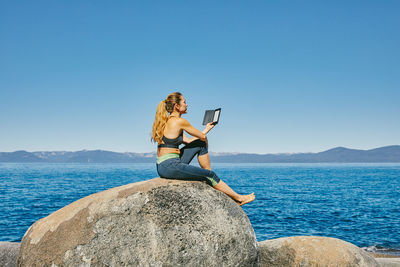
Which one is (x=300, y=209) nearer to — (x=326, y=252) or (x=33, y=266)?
(x=326, y=252)

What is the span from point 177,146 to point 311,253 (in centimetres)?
449

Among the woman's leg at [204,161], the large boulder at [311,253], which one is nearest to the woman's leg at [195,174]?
Result: the woman's leg at [204,161]

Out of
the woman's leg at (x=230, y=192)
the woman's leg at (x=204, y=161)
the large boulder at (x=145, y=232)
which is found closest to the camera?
the large boulder at (x=145, y=232)

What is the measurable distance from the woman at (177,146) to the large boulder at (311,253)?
227cm

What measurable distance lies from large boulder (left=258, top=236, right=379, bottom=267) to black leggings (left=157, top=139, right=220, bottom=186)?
10.2ft

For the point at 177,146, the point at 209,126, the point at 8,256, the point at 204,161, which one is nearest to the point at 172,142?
the point at 177,146

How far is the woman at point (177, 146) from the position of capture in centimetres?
703

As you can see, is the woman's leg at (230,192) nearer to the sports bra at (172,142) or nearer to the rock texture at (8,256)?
the sports bra at (172,142)

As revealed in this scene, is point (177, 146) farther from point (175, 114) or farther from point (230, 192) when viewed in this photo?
point (230, 192)

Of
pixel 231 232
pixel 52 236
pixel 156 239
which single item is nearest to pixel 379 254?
pixel 231 232

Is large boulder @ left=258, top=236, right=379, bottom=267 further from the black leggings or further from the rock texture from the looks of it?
the rock texture

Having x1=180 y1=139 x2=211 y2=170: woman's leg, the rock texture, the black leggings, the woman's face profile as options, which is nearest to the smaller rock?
the black leggings

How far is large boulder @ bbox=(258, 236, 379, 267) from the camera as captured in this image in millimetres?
8539

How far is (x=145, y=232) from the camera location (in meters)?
6.14
